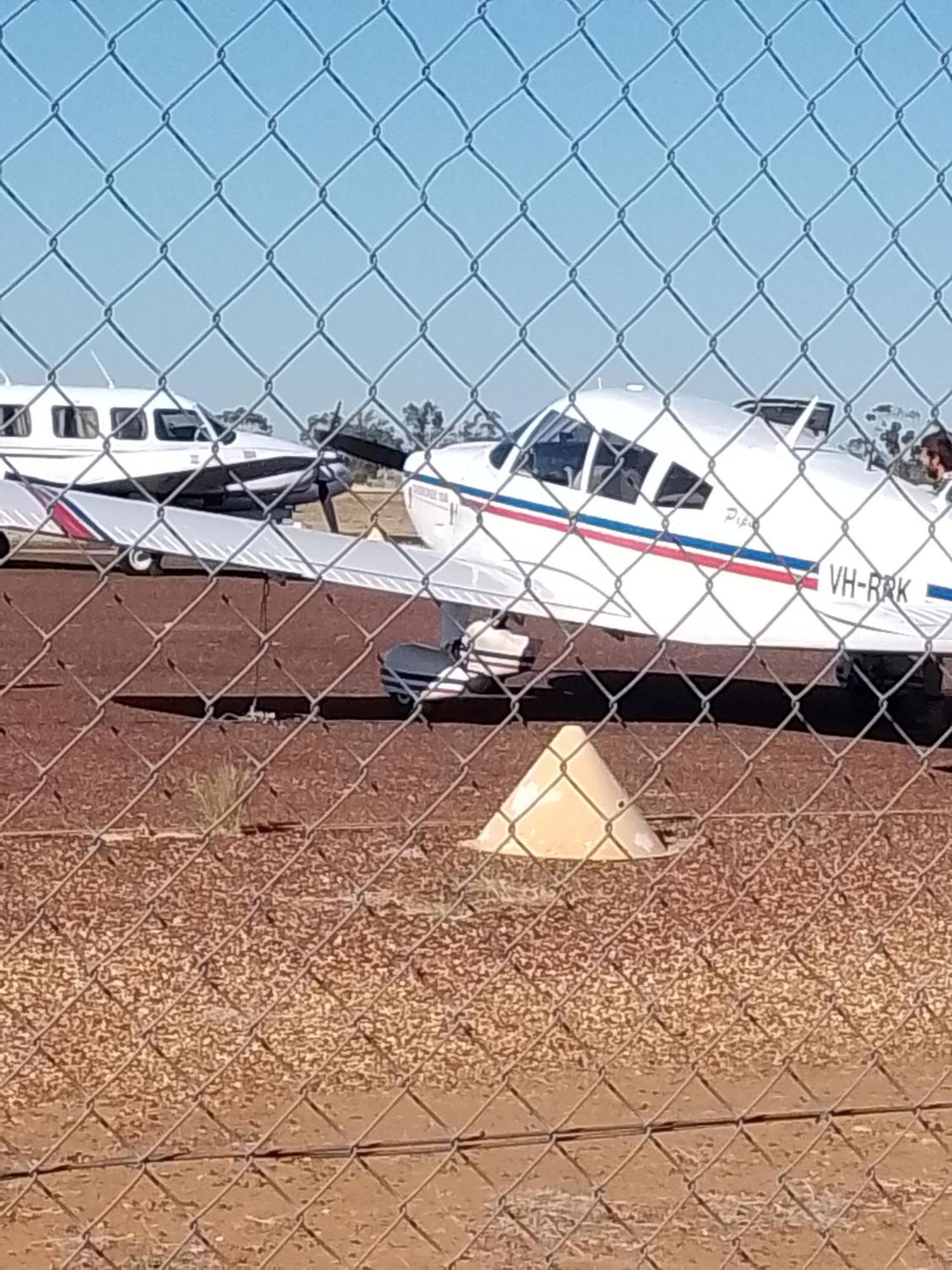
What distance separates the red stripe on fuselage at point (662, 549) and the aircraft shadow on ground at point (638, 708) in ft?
2.48

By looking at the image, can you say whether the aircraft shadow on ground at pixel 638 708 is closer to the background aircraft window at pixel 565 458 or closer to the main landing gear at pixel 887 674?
the main landing gear at pixel 887 674

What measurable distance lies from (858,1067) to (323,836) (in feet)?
10.9

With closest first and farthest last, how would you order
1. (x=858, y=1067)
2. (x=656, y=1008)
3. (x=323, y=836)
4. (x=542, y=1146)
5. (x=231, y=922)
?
(x=542, y=1146) < (x=858, y=1067) < (x=656, y=1008) < (x=231, y=922) < (x=323, y=836)

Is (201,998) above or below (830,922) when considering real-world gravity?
above

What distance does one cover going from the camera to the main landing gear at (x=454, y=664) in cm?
1277

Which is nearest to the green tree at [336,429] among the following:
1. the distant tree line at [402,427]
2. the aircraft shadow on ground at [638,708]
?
the distant tree line at [402,427]

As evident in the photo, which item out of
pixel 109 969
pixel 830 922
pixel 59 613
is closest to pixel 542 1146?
pixel 109 969

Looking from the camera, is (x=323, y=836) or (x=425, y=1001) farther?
(x=323, y=836)


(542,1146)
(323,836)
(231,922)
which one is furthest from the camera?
(323,836)

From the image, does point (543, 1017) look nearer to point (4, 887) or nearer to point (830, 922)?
point (830, 922)

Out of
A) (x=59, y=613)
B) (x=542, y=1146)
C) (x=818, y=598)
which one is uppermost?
(x=542, y=1146)

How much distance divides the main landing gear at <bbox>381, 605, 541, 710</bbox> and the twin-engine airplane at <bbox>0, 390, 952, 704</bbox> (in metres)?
0.01

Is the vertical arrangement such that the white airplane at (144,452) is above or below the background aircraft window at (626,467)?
below

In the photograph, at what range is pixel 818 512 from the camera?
11.1 metres
